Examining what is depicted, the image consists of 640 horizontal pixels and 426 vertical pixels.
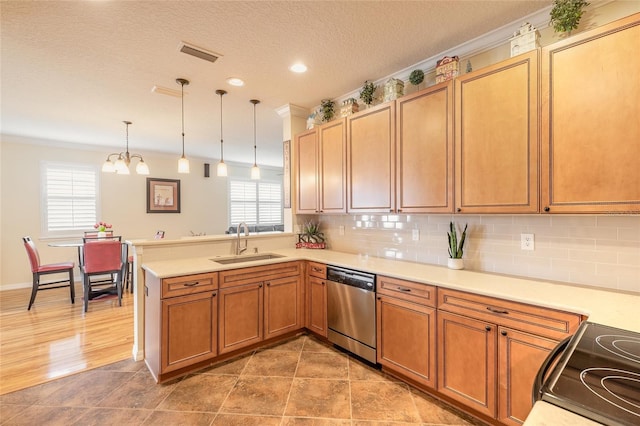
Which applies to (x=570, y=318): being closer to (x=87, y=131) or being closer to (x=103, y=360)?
(x=103, y=360)

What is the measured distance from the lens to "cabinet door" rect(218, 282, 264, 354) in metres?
2.58

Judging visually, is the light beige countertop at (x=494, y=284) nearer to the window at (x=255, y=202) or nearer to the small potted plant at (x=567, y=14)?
the small potted plant at (x=567, y=14)

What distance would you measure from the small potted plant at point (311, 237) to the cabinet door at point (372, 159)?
0.90 metres

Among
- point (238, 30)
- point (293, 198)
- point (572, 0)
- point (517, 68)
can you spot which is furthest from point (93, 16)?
point (572, 0)

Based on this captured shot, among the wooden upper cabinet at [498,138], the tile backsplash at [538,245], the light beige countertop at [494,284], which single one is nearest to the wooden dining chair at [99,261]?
the light beige countertop at [494,284]

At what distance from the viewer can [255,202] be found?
27.1 ft

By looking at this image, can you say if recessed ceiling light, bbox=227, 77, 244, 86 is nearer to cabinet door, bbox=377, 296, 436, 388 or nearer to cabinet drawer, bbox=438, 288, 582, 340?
cabinet door, bbox=377, 296, 436, 388

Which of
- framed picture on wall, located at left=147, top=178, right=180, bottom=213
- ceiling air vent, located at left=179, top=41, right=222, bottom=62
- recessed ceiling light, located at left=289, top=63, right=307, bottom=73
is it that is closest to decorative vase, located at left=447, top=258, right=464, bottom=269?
recessed ceiling light, located at left=289, top=63, right=307, bottom=73

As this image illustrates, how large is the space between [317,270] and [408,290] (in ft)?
3.52

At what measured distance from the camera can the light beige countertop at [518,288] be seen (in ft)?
2.44

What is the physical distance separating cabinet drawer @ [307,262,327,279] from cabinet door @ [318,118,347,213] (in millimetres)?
612

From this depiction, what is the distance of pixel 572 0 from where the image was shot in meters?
1.69

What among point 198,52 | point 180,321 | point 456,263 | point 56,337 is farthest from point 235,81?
point 56,337

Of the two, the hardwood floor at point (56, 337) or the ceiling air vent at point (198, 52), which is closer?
the ceiling air vent at point (198, 52)
